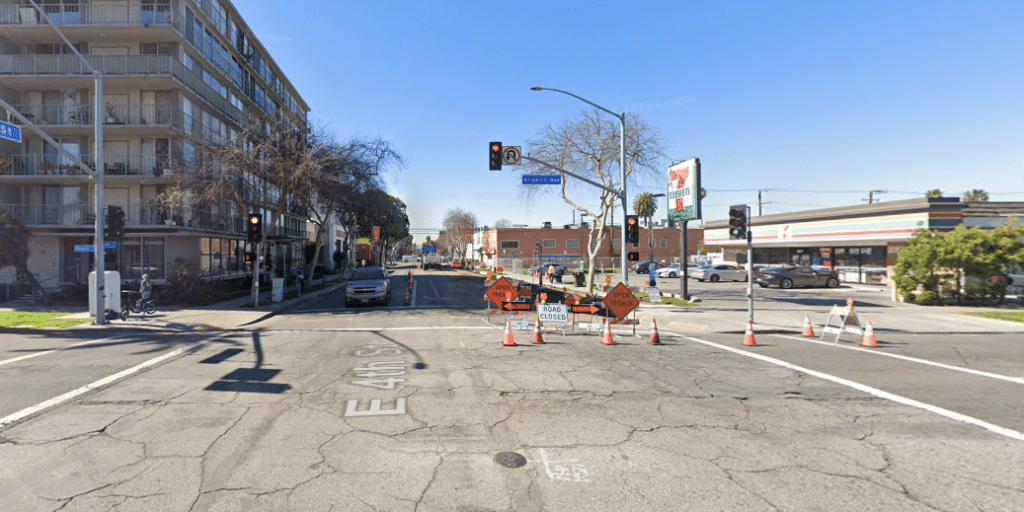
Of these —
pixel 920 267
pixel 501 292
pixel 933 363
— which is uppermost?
pixel 920 267

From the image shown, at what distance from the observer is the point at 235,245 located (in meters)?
32.2

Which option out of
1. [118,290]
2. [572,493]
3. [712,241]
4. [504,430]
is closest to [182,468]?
[504,430]

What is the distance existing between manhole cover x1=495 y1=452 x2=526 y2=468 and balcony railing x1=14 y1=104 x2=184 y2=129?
1067 inches

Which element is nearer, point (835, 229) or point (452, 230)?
point (835, 229)

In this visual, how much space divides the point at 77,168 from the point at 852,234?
4393 cm

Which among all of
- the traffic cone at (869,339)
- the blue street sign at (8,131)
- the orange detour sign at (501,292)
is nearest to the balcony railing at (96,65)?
the blue street sign at (8,131)

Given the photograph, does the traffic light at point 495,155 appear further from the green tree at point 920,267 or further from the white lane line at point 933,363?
the green tree at point 920,267

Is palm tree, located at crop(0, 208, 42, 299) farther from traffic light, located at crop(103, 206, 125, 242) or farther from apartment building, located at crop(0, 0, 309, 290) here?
traffic light, located at crop(103, 206, 125, 242)

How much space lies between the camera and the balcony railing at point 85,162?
23.6 metres

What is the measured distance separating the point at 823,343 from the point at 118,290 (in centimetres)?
2147

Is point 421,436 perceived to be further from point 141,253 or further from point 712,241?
point 712,241

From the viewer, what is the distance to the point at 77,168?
23.9 meters

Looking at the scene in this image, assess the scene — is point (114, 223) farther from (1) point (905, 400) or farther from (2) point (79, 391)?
(1) point (905, 400)

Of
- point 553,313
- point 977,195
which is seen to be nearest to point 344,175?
point 553,313
